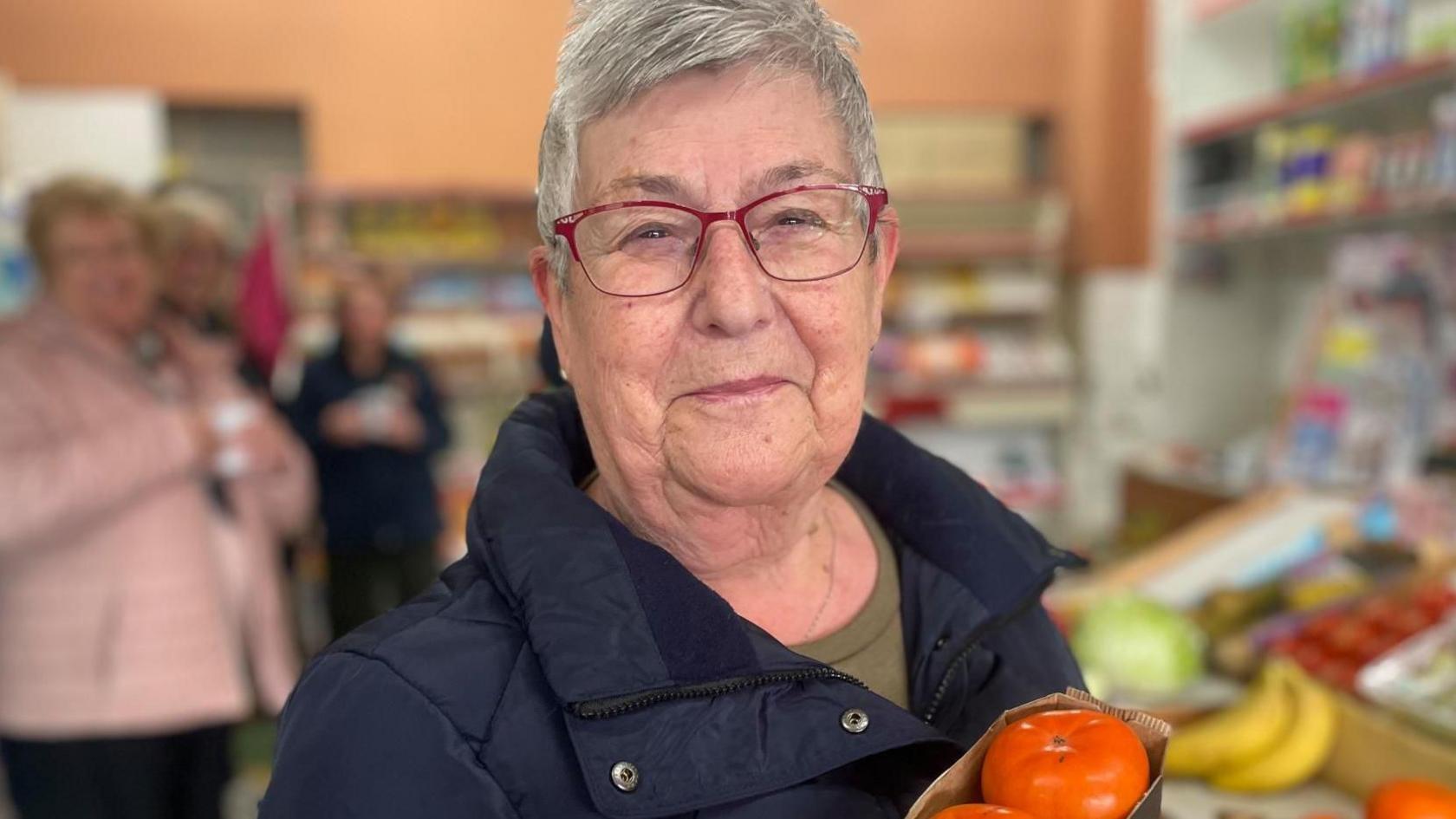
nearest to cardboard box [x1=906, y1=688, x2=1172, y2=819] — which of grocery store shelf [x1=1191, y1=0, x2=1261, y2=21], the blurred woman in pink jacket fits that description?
the blurred woman in pink jacket

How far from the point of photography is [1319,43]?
4.09 m

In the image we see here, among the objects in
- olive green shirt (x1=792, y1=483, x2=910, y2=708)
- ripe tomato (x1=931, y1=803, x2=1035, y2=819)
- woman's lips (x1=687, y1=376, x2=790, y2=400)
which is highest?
woman's lips (x1=687, y1=376, x2=790, y2=400)

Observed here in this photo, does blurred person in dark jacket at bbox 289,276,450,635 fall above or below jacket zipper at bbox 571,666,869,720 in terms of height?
below

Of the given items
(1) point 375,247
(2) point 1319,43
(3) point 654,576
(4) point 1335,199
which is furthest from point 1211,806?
(1) point 375,247

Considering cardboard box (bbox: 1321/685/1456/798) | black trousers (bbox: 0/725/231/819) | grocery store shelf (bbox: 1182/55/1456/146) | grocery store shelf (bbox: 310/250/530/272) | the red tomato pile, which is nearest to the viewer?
cardboard box (bbox: 1321/685/1456/798)

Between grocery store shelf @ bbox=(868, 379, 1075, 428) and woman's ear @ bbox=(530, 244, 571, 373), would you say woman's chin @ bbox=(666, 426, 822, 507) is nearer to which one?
woman's ear @ bbox=(530, 244, 571, 373)

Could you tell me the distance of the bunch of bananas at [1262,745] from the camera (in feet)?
5.85

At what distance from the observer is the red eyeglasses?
942 mm

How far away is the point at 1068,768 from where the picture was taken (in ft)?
2.43

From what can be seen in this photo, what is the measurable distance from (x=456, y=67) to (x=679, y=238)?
20.3ft

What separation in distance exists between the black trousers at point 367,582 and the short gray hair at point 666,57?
313cm

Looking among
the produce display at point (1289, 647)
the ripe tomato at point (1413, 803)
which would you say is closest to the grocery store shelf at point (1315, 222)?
the produce display at point (1289, 647)

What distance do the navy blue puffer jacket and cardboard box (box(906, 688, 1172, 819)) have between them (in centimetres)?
9

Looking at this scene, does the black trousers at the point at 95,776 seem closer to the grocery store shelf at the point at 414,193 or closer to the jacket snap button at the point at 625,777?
the jacket snap button at the point at 625,777
